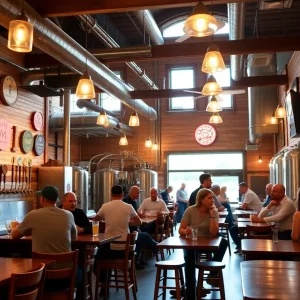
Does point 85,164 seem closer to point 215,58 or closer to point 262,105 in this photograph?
point 262,105

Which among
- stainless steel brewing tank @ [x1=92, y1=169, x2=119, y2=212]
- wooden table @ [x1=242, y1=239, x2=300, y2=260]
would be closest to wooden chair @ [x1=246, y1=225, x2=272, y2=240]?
wooden table @ [x1=242, y1=239, x2=300, y2=260]

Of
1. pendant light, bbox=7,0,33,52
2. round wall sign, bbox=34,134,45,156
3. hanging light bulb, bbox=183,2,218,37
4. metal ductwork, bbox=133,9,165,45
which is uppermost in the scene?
metal ductwork, bbox=133,9,165,45

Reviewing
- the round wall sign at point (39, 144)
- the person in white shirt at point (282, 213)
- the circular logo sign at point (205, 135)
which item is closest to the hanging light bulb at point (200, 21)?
the person in white shirt at point (282, 213)

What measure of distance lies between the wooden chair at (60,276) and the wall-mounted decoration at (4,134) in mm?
4612

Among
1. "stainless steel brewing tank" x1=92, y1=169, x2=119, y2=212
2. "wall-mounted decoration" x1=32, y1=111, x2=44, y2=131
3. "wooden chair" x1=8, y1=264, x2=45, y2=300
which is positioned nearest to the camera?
"wooden chair" x1=8, y1=264, x2=45, y2=300

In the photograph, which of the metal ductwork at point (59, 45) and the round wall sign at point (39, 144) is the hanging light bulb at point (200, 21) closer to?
the metal ductwork at point (59, 45)

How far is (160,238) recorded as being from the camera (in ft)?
28.2

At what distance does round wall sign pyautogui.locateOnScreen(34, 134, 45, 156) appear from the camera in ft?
31.1

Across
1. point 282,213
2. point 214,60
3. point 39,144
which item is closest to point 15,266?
point 214,60

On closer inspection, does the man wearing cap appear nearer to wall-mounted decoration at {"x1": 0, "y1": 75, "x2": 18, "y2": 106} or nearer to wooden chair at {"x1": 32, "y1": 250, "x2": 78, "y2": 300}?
wooden chair at {"x1": 32, "y1": 250, "x2": 78, "y2": 300}

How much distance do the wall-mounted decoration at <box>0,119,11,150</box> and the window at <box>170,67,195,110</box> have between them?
8.54 meters

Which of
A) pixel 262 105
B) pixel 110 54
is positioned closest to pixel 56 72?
pixel 110 54

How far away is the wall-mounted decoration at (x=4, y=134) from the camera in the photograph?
8164mm

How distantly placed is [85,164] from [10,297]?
12.6 metres
